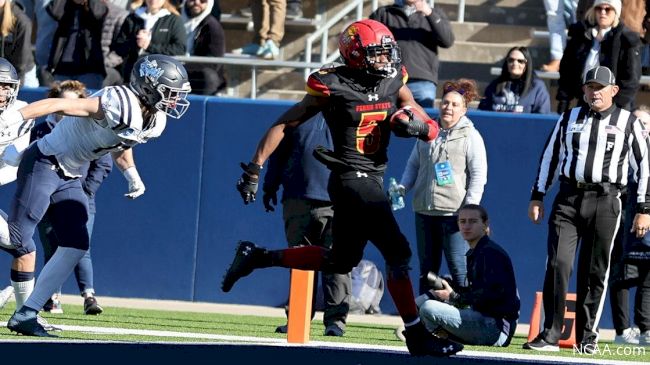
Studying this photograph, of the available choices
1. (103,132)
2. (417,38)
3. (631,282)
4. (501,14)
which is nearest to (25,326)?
(103,132)

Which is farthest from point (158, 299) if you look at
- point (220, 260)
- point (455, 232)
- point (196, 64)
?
point (455, 232)

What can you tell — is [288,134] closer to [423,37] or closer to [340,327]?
[340,327]

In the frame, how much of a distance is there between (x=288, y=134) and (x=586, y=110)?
6.70ft

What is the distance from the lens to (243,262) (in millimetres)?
8281

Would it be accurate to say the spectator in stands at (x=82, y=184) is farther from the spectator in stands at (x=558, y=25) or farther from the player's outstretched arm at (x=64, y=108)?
the spectator in stands at (x=558, y=25)

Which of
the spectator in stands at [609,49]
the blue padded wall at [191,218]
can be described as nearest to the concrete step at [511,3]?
the spectator in stands at [609,49]

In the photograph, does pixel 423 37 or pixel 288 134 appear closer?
pixel 288 134

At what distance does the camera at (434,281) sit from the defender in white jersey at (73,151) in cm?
175

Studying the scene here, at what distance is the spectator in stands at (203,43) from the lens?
12812 millimetres

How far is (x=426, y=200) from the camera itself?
10320mm

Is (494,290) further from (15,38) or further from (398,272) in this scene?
(15,38)

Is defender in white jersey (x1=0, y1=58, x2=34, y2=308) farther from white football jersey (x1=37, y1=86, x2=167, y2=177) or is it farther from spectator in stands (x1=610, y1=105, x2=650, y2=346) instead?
spectator in stands (x1=610, y1=105, x2=650, y2=346)

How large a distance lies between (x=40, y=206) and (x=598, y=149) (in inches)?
140

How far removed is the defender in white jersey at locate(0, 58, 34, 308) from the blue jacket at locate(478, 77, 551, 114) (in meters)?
4.27
